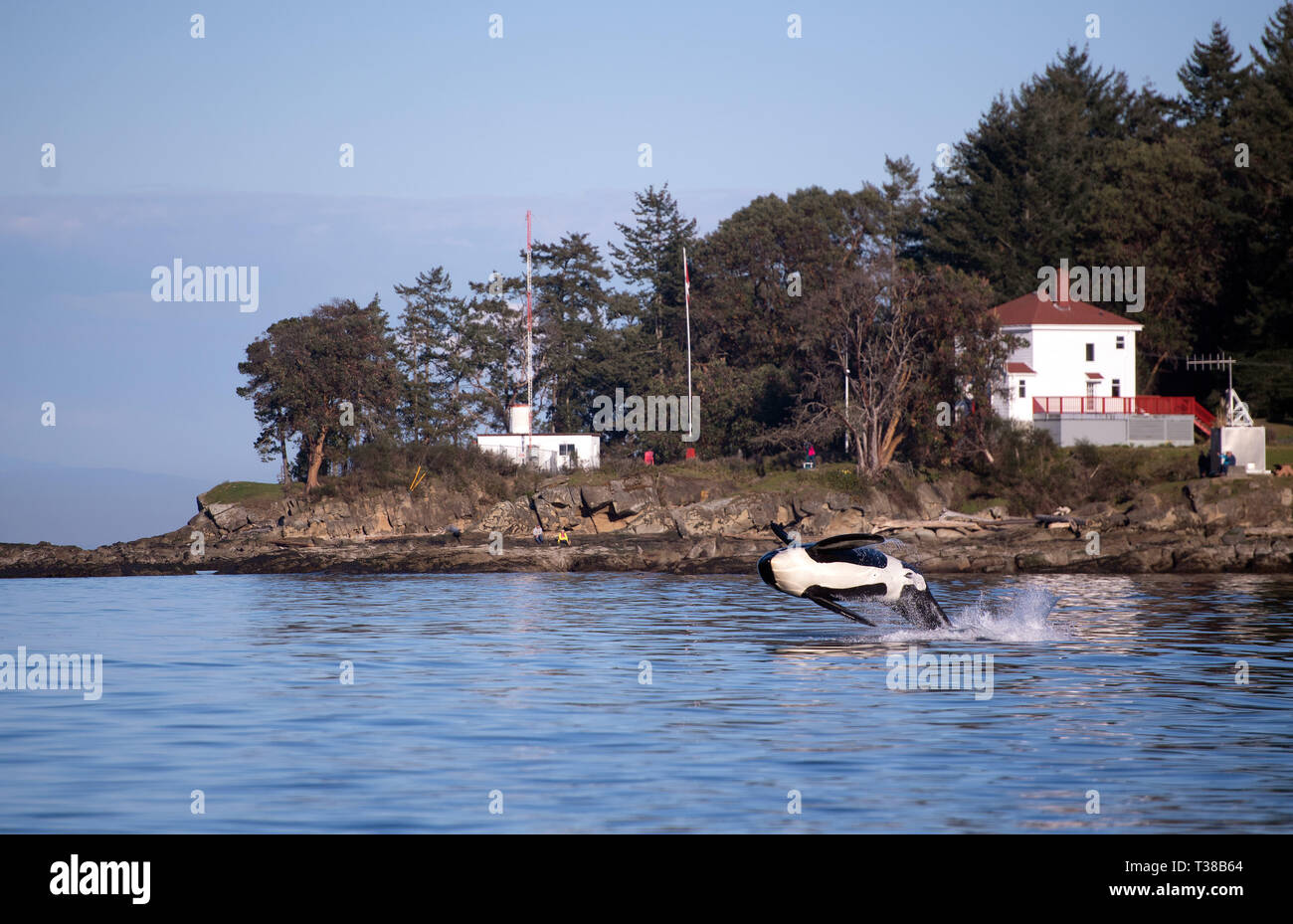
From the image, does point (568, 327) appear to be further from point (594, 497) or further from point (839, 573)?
point (839, 573)

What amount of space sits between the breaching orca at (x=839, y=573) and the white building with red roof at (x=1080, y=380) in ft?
137

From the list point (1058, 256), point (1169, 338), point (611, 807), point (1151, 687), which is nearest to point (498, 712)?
point (611, 807)

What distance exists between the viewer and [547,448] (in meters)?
77.9

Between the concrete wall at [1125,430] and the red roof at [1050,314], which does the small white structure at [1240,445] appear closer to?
the concrete wall at [1125,430]

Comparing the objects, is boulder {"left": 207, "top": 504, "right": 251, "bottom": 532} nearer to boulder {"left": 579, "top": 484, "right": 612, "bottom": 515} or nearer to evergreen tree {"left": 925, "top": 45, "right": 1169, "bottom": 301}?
boulder {"left": 579, "top": 484, "right": 612, "bottom": 515}

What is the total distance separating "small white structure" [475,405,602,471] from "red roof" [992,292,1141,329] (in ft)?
78.7

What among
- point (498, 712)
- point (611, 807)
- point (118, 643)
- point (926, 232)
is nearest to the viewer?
point (611, 807)

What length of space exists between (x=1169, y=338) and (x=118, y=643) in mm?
66641

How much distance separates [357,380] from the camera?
79.6 metres

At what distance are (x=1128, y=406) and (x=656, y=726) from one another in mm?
55685

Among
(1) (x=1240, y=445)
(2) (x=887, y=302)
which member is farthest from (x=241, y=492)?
(1) (x=1240, y=445)

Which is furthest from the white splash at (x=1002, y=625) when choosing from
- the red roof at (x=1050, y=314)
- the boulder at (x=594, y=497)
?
the red roof at (x=1050, y=314)

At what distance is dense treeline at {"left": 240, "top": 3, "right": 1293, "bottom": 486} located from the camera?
70500 millimetres
